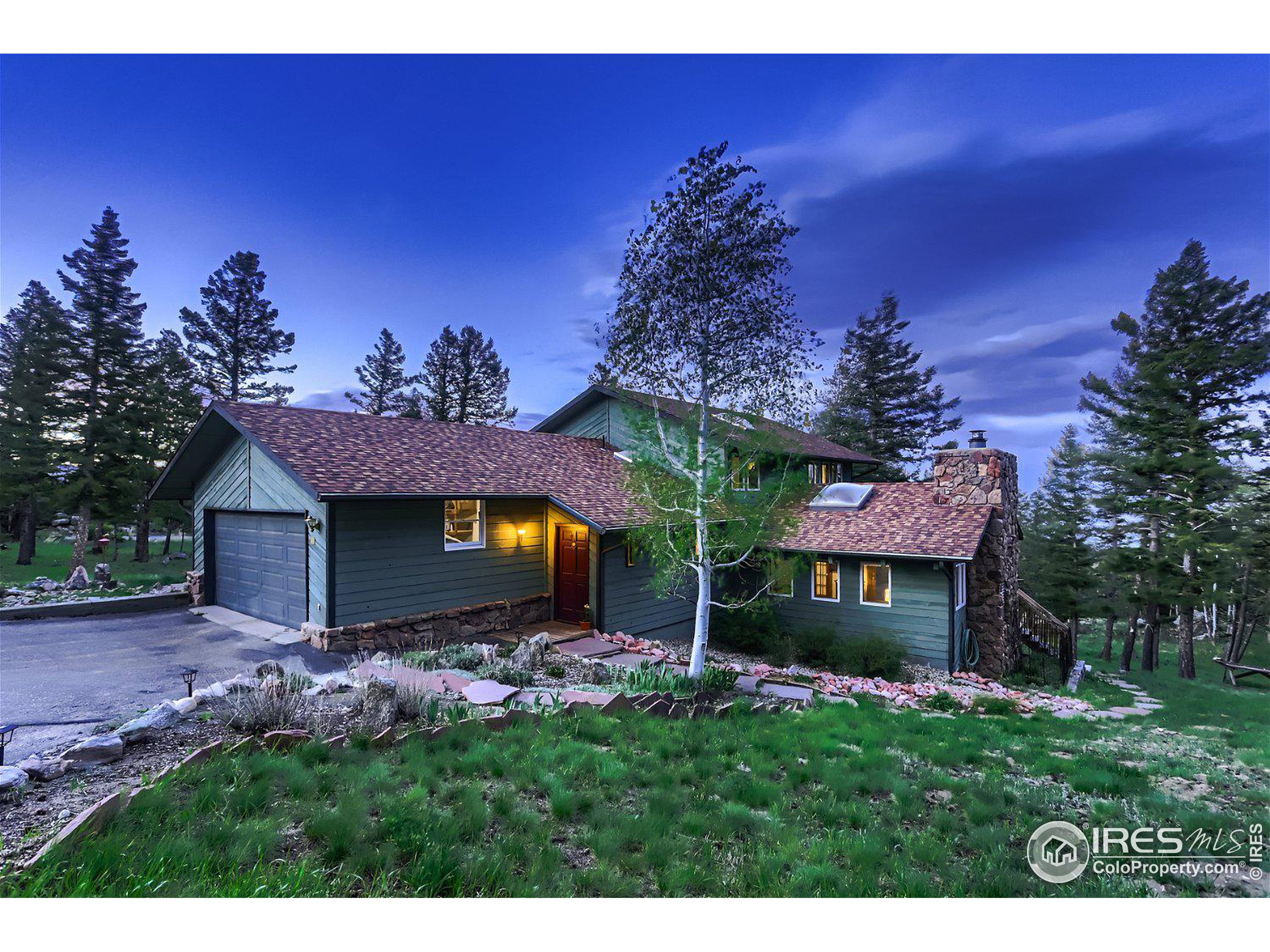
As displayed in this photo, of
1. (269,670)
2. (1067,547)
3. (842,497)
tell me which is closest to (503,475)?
(269,670)

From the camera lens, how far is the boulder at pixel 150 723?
375cm

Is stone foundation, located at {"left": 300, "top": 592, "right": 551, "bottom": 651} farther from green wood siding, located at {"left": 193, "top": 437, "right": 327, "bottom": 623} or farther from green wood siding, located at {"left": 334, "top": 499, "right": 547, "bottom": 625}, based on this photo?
green wood siding, located at {"left": 193, "top": 437, "right": 327, "bottom": 623}

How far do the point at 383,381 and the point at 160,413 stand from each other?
40.1 ft

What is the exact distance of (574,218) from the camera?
7.36 m

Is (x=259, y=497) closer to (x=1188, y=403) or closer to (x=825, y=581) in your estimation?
(x=825, y=581)

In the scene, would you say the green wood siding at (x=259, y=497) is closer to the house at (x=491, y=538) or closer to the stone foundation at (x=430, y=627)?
the house at (x=491, y=538)

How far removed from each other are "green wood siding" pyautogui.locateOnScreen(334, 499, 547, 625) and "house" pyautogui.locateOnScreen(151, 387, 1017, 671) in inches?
1.1

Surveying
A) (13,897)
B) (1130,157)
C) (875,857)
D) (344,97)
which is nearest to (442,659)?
(13,897)

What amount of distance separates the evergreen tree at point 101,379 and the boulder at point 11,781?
17.7 metres

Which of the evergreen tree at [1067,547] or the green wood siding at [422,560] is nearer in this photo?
the green wood siding at [422,560]

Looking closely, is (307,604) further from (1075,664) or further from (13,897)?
(1075,664)

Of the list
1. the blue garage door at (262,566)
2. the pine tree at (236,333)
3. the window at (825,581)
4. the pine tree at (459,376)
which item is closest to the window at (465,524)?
the blue garage door at (262,566)

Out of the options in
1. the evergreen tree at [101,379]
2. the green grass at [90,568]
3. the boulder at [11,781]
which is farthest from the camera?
the evergreen tree at [101,379]

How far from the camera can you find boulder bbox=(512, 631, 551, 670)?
7113 mm
